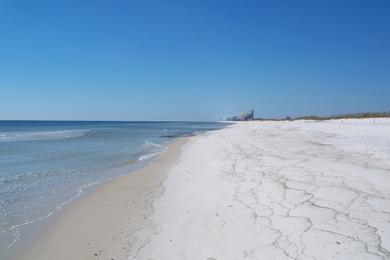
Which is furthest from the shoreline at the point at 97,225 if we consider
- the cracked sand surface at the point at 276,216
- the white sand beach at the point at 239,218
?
the cracked sand surface at the point at 276,216

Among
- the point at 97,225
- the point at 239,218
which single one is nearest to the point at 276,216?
the point at 239,218

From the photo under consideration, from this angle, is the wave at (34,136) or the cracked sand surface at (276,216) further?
the wave at (34,136)

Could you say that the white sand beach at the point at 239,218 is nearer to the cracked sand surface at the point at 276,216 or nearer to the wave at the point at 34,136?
the cracked sand surface at the point at 276,216

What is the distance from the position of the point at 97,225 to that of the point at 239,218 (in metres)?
2.89

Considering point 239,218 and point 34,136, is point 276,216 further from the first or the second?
point 34,136

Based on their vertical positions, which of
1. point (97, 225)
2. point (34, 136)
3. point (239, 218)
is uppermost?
point (239, 218)

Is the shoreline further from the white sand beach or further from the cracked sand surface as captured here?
the cracked sand surface

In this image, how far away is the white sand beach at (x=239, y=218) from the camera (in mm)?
4961

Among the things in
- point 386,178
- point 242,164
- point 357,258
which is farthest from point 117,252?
point 242,164

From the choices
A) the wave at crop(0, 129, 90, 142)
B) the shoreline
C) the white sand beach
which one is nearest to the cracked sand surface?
the white sand beach

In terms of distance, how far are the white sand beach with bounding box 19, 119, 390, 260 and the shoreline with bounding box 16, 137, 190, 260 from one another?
0.06 ft

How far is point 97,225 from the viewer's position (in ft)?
22.8

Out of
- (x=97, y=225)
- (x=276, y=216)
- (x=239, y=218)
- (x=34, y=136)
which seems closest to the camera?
(x=276, y=216)

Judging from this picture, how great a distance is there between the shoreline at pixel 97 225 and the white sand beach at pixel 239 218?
19 mm
